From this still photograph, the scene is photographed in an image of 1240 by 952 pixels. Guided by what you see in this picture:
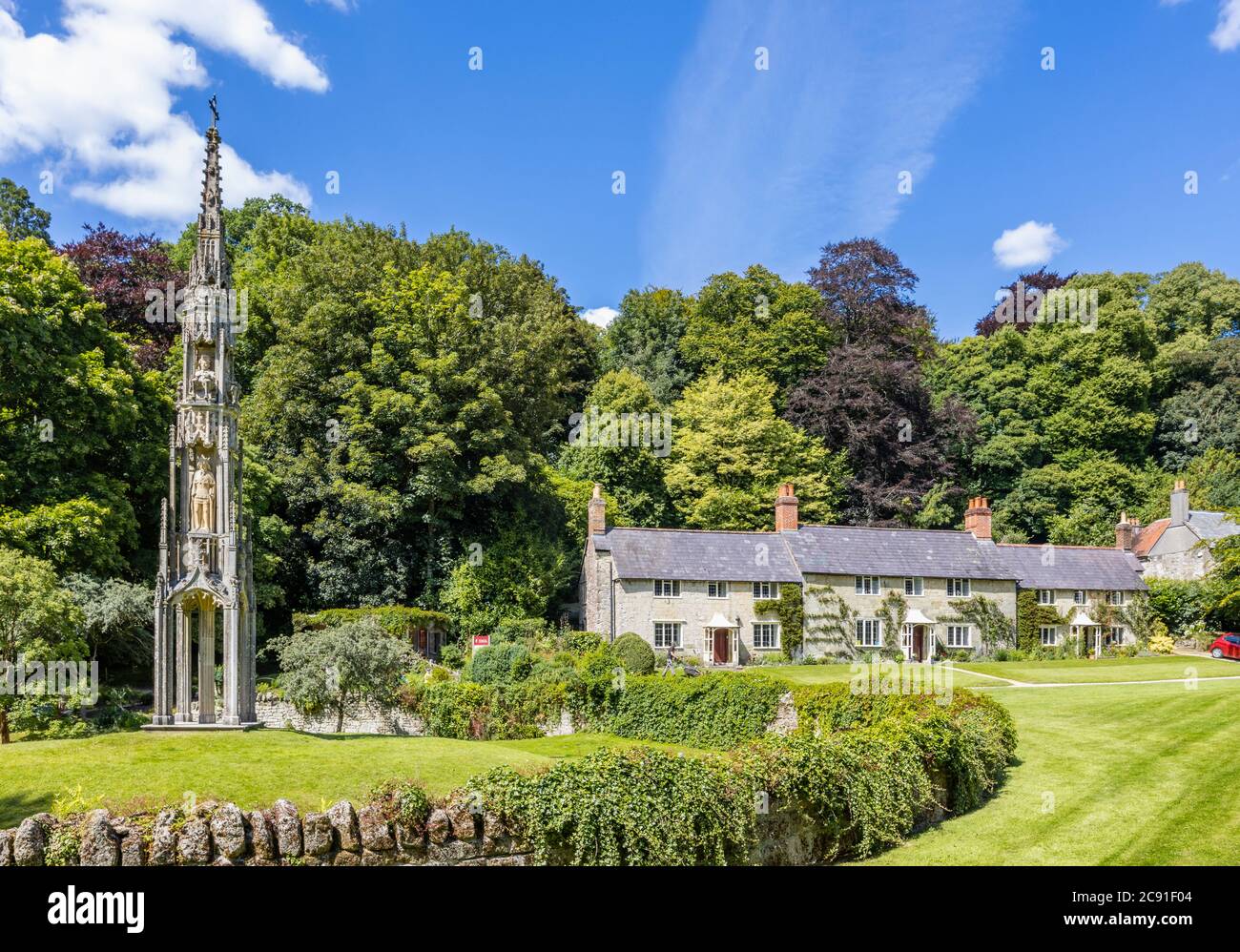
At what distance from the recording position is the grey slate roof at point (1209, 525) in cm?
4637

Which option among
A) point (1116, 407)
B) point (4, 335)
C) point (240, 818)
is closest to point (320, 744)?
point (240, 818)

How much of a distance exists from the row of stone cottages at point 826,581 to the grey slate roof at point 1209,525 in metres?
0.08

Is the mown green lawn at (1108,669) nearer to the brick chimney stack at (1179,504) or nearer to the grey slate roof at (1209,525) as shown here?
the grey slate roof at (1209,525)

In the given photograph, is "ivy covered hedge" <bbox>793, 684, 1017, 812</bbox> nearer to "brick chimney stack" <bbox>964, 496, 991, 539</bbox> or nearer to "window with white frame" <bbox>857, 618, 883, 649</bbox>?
"window with white frame" <bbox>857, 618, 883, 649</bbox>

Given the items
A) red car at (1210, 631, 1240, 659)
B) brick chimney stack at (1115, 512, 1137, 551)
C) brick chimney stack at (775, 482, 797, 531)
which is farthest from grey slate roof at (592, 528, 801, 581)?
brick chimney stack at (1115, 512, 1137, 551)

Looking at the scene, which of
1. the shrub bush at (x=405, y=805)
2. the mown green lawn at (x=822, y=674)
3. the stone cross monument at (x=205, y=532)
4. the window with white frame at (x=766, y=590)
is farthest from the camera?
the window with white frame at (x=766, y=590)

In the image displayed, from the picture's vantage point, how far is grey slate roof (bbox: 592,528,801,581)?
41.8 metres

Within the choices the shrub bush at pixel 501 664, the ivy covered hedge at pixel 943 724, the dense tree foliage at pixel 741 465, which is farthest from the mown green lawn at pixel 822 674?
the dense tree foliage at pixel 741 465

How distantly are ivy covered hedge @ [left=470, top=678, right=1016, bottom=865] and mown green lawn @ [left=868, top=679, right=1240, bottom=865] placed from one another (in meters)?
0.73

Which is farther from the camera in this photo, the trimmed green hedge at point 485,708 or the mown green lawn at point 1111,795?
the trimmed green hedge at point 485,708

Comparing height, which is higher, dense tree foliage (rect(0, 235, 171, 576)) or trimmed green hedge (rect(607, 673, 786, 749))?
dense tree foliage (rect(0, 235, 171, 576))

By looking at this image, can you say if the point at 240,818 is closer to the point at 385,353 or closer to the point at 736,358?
the point at 385,353

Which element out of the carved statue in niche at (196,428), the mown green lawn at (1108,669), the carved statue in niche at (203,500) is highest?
the carved statue in niche at (196,428)

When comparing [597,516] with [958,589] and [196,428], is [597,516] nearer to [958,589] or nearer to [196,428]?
[958,589]
